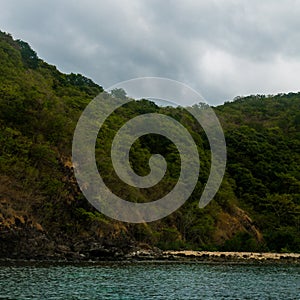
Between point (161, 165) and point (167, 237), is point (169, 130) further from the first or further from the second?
point (167, 237)

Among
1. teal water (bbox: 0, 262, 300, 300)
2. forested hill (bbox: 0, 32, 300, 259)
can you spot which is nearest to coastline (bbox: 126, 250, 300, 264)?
forested hill (bbox: 0, 32, 300, 259)

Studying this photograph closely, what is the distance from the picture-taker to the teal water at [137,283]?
2342 cm

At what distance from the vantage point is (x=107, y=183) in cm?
5612

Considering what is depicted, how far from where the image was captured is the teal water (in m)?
23.4

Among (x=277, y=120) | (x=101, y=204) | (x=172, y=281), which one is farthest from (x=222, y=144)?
(x=172, y=281)

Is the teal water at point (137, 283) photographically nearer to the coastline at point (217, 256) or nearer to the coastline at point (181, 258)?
the coastline at point (181, 258)

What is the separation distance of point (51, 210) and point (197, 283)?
22.8 m

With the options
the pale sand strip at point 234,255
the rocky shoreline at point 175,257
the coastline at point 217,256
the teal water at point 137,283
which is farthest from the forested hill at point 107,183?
the teal water at point 137,283

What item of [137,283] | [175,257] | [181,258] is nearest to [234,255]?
[181,258]

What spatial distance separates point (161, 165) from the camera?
68.4m

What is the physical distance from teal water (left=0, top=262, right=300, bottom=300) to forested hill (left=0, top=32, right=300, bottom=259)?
9.19 meters

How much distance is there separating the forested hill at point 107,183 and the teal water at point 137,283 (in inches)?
362

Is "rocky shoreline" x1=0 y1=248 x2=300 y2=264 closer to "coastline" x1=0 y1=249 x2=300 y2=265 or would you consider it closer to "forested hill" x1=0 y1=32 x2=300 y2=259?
"coastline" x1=0 y1=249 x2=300 y2=265

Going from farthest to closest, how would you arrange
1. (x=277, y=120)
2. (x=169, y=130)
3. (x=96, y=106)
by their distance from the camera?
(x=277, y=120)
(x=169, y=130)
(x=96, y=106)
